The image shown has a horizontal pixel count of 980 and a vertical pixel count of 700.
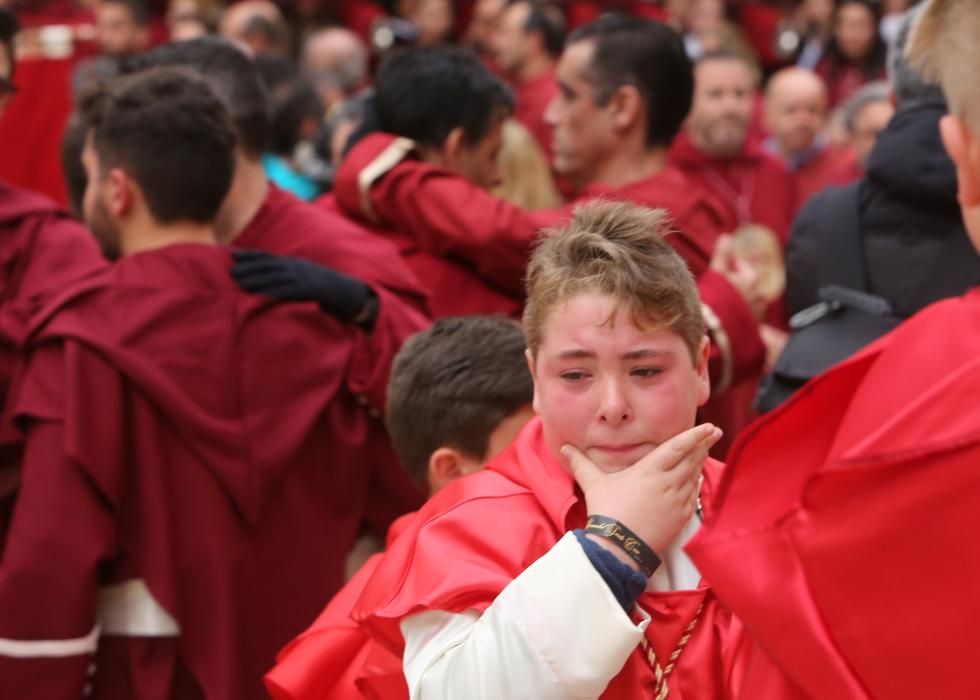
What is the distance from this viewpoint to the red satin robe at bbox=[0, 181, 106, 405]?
3.06 meters

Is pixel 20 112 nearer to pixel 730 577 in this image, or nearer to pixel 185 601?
pixel 185 601

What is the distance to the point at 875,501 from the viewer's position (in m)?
1.38

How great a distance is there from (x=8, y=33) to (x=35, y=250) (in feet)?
2.50

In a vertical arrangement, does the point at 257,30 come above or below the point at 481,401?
below

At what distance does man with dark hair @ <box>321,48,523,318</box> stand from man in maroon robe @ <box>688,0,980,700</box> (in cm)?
201

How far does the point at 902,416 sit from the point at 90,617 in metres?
1.70

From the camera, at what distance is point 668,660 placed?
1748 millimetres

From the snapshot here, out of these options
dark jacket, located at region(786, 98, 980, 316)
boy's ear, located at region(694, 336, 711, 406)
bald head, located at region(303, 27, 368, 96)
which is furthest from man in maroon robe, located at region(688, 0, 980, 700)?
bald head, located at region(303, 27, 368, 96)

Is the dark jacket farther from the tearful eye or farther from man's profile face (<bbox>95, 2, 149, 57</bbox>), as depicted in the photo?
man's profile face (<bbox>95, 2, 149, 57</bbox>)

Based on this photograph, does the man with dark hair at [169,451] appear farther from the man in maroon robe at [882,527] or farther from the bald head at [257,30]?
the bald head at [257,30]

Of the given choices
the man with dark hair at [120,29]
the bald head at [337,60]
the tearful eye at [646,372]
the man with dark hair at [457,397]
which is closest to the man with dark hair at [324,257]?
the man with dark hair at [457,397]

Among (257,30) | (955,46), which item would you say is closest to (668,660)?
(955,46)

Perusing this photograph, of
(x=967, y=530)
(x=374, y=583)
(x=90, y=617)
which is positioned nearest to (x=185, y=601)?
(x=90, y=617)

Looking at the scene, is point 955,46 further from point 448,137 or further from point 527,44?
point 527,44
